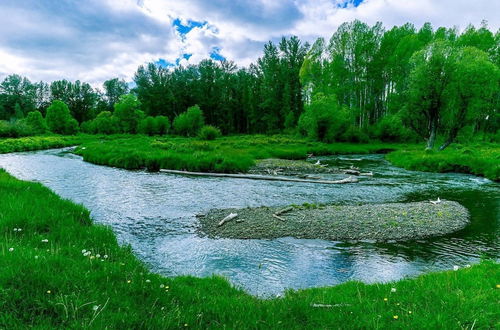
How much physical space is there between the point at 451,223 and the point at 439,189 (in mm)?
10375

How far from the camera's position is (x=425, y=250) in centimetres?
1190

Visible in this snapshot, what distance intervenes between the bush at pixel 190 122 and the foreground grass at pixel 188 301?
→ 78908 mm

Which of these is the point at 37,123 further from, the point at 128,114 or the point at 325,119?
the point at 325,119

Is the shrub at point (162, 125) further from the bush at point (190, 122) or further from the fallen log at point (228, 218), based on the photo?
the fallen log at point (228, 218)

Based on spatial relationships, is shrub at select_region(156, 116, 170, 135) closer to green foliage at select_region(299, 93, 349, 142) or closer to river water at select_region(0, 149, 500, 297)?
green foliage at select_region(299, 93, 349, 142)

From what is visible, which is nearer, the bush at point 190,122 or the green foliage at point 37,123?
the green foliage at point 37,123

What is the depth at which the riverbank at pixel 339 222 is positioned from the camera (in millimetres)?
13516

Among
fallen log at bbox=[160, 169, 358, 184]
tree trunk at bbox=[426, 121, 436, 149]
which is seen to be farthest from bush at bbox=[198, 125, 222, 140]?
tree trunk at bbox=[426, 121, 436, 149]

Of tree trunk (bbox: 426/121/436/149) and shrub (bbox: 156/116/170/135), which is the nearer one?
tree trunk (bbox: 426/121/436/149)

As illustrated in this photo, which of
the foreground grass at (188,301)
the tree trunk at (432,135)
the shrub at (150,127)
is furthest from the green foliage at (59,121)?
the foreground grass at (188,301)

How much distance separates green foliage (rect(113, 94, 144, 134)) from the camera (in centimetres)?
9550

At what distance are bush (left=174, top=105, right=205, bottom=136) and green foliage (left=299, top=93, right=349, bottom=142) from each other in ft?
108

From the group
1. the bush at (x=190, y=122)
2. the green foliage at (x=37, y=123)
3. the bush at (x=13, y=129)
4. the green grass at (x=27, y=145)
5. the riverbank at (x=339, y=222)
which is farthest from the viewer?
the bush at (x=190, y=122)

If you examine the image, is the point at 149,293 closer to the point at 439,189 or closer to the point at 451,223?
the point at 451,223
